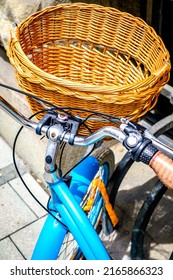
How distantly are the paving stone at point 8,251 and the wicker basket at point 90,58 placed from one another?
1.41 m

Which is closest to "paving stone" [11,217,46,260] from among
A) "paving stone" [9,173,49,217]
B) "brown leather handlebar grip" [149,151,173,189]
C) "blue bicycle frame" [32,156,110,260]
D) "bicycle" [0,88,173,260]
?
"paving stone" [9,173,49,217]

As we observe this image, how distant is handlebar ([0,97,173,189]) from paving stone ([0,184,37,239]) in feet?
5.47

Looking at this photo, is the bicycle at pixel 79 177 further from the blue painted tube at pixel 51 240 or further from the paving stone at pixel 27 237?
the paving stone at pixel 27 237

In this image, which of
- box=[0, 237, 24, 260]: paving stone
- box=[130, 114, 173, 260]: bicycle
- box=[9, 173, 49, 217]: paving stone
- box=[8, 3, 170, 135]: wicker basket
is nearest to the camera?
box=[8, 3, 170, 135]: wicker basket

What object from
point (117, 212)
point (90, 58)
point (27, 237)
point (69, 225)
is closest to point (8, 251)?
point (27, 237)

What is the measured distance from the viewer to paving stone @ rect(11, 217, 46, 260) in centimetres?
319

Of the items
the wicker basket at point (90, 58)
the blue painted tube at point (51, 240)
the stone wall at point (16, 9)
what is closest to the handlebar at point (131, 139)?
the wicker basket at point (90, 58)

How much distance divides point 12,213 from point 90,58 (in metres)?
1.53

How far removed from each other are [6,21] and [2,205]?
1.45 m

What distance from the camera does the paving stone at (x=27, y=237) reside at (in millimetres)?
3191

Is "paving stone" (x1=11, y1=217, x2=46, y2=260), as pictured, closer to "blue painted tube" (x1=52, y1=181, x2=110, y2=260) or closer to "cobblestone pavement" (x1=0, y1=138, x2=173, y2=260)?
"cobblestone pavement" (x1=0, y1=138, x2=173, y2=260)

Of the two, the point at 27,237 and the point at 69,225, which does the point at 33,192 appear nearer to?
the point at 27,237
